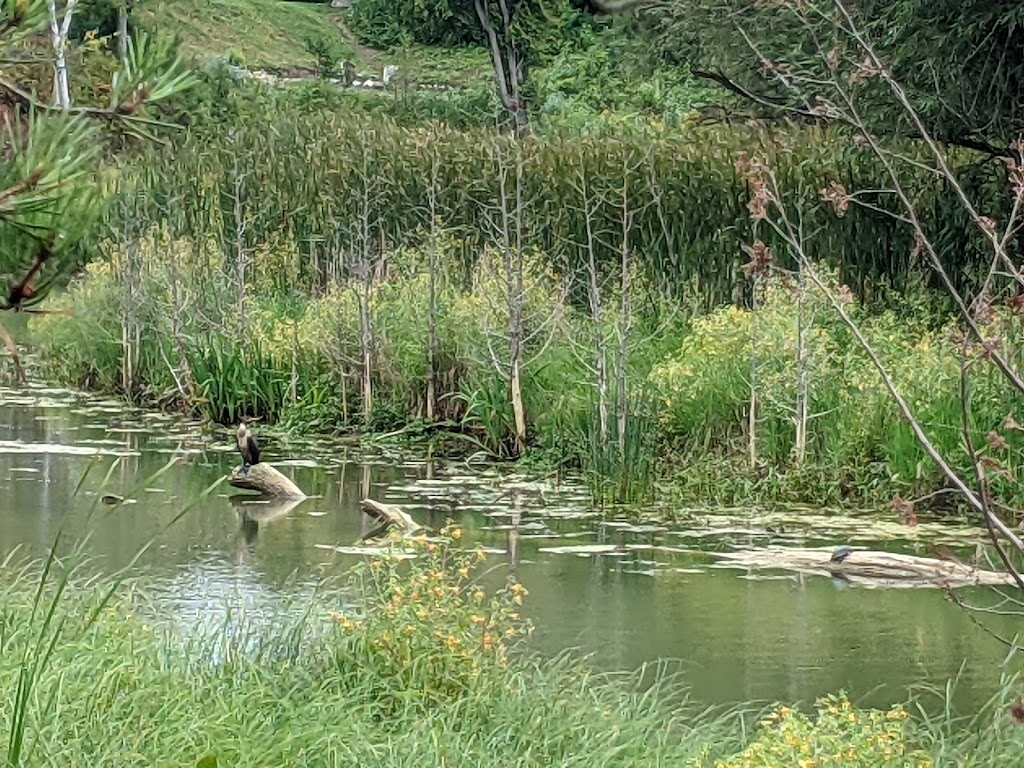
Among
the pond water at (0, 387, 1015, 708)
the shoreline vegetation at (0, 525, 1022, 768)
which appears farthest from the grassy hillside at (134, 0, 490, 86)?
the shoreline vegetation at (0, 525, 1022, 768)

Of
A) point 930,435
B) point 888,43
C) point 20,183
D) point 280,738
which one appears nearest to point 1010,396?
point 930,435

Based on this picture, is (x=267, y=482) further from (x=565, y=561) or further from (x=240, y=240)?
(x=240, y=240)

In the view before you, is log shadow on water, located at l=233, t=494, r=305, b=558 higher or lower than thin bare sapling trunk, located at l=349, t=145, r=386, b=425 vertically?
lower

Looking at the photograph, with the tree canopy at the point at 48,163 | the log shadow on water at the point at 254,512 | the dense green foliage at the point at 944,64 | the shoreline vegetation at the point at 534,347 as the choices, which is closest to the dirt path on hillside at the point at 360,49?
the shoreline vegetation at the point at 534,347

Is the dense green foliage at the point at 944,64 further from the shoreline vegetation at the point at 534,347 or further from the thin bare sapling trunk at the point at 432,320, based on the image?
the thin bare sapling trunk at the point at 432,320

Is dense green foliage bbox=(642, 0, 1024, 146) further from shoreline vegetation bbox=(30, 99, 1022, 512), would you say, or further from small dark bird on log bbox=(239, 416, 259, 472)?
small dark bird on log bbox=(239, 416, 259, 472)

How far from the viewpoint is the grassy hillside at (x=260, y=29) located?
4491cm

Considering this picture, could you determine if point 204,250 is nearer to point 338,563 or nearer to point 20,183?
point 338,563

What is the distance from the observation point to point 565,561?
8.41 metres

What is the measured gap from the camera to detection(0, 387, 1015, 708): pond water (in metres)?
6.71

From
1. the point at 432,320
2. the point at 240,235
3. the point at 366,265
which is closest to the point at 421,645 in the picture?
the point at 432,320

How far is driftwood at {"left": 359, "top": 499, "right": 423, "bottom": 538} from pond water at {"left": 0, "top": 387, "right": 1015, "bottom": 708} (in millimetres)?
125

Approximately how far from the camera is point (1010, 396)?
947 cm

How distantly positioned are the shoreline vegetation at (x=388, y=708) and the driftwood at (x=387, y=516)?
2988 millimetres
